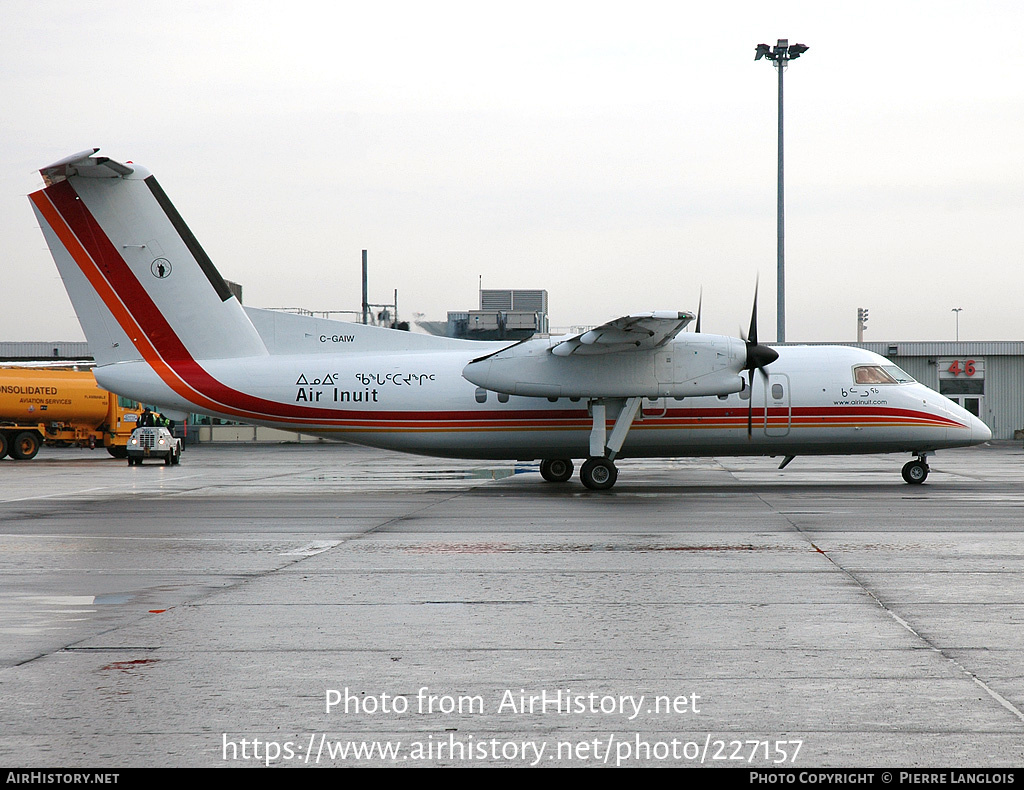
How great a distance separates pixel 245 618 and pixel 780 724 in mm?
4542

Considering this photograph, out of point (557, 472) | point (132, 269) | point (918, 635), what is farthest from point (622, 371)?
point (918, 635)

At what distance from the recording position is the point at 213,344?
20.9 m

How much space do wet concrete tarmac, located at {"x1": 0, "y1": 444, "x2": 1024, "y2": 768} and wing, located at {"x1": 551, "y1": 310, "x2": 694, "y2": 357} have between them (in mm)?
4183

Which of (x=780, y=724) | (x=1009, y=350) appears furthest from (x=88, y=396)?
(x=1009, y=350)

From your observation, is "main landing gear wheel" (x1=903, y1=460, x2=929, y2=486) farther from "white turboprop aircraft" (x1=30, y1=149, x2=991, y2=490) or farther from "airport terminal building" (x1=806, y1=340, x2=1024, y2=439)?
"airport terminal building" (x1=806, y1=340, x2=1024, y2=439)

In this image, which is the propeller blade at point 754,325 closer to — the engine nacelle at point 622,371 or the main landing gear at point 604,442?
the engine nacelle at point 622,371

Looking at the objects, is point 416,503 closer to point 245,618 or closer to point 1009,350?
point 245,618

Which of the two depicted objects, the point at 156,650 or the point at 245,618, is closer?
the point at 156,650

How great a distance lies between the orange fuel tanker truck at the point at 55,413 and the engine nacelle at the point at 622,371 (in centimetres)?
2423

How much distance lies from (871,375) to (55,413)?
3175 cm

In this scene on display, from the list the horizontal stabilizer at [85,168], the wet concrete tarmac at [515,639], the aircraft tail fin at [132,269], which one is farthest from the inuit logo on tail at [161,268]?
the wet concrete tarmac at [515,639]

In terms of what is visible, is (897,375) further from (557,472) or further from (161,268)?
(161,268)

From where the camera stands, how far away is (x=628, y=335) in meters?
19.7

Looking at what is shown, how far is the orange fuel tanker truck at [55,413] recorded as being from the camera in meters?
39.2
